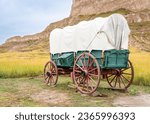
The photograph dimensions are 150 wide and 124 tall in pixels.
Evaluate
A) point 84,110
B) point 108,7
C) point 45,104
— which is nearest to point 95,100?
point 45,104

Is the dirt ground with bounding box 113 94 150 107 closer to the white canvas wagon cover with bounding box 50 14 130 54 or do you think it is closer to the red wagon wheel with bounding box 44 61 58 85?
the white canvas wagon cover with bounding box 50 14 130 54

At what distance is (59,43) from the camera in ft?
51.5

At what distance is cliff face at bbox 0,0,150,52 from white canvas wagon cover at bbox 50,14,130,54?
64.0 meters

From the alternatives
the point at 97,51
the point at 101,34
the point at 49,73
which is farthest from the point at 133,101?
the point at 49,73

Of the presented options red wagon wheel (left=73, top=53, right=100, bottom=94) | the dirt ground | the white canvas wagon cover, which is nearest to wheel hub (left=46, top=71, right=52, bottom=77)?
the white canvas wagon cover

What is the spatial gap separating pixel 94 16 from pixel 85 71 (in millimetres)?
118680

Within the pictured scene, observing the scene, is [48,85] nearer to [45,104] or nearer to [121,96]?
[121,96]

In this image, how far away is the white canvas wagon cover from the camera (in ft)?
41.7

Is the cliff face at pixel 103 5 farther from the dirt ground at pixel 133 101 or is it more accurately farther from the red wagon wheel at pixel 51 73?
the dirt ground at pixel 133 101

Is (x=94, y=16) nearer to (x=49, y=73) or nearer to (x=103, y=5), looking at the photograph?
(x=103, y=5)

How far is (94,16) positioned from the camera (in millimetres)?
130250

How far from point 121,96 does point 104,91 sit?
1.20 m

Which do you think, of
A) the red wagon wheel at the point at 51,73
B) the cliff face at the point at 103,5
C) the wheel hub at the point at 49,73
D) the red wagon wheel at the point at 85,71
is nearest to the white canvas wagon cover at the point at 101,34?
the red wagon wheel at the point at 85,71

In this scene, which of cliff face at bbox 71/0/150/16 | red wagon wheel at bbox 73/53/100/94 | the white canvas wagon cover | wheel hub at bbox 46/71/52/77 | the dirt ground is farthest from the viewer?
cliff face at bbox 71/0/150/16
